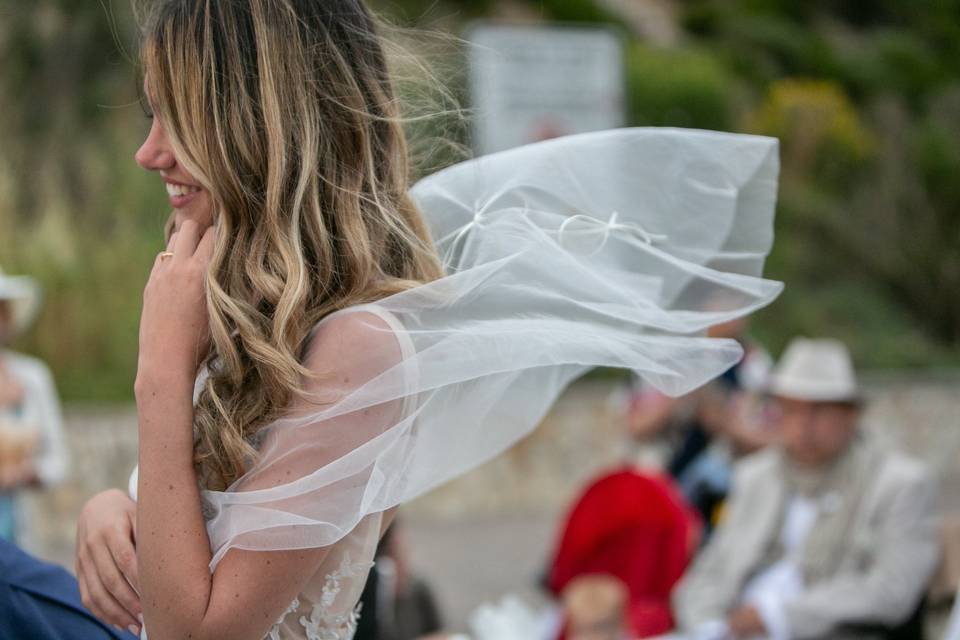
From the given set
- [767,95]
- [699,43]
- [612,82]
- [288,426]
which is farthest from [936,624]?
[699,43]

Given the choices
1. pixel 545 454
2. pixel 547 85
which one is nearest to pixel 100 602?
pixel 547 85

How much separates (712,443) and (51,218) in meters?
7.19

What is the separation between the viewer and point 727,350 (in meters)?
2.00

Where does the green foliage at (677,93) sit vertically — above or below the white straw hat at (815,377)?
below

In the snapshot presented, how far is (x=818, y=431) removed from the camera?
4594 mm

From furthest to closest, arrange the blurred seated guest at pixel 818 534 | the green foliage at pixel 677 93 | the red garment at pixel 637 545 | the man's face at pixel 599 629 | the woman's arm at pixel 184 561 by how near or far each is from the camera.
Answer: the green foliage at pixel 677 93, the red garment at pixel 637 545, the man's face at pixel 599 629, the blurred seated guest at pixel 818 534, the woman's arm at pixel 184 561

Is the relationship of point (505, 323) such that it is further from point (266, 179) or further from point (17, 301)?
point (17, 301)

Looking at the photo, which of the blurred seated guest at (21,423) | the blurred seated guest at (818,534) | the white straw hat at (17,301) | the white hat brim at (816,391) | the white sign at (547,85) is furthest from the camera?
the white sign at (547,85)

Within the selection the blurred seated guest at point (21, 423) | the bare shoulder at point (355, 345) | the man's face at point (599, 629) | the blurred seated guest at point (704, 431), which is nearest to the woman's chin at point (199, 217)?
the bare shoulder at point (355, 345)

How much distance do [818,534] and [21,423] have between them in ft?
Result: 11.4

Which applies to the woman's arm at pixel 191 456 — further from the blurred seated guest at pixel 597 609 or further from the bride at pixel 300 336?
the blurred seated guest at pixel 597 609

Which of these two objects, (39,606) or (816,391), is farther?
(816,391)

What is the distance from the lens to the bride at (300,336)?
1640mm

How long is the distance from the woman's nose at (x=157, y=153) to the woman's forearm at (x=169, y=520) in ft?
1.14
